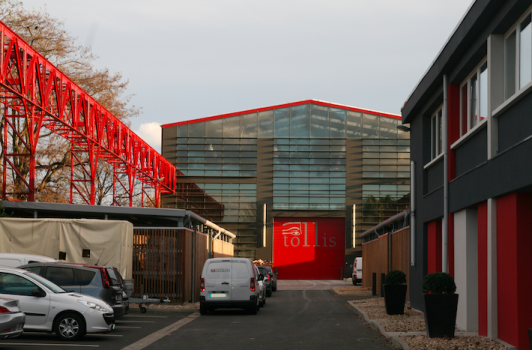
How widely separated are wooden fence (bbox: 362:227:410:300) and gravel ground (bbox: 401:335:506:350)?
10876 millimetres

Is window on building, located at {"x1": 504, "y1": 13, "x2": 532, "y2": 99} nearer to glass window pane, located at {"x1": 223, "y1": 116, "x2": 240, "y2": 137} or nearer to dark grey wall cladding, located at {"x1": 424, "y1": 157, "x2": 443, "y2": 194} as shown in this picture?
dark grey wall cladding, located at {"x1": 424, "y1": 157, "x2": 443, "y2": 194}

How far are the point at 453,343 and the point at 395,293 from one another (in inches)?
249

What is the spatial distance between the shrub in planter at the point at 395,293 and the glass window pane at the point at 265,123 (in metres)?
40.0

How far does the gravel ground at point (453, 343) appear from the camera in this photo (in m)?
11.4

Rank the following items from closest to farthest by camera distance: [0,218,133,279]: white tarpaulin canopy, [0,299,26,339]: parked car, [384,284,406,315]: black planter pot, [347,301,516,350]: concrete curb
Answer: [0,299,26,339]: parked car < [347,301,516,350]: concrete curb < [384,284,406,315]: black planter pot < [0,218,133,279]: white tarpaulin canopy

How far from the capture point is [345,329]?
626 inches

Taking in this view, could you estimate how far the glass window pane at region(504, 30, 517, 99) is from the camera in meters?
12.5

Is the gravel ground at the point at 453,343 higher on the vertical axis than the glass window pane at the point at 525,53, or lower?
lower

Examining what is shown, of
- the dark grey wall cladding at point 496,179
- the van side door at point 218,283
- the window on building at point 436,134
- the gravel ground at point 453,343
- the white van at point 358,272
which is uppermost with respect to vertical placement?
the window on building at point 436,134

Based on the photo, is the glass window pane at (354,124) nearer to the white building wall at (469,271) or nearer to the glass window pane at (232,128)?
the glass window pane at (232,128)

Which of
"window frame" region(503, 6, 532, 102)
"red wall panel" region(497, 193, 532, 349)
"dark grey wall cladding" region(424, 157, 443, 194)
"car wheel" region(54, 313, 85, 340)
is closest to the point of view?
"red wall panel" region(497, 193, 532, 349)

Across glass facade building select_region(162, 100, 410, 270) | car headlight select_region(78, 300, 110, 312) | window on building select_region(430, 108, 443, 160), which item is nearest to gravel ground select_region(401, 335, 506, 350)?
car headlight select_region(78, 300, 110, 312)

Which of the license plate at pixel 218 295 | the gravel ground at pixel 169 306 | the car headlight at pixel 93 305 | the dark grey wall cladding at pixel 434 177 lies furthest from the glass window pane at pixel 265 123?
the car headlight at pixel 93 305

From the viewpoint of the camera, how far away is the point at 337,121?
57.9 metres
